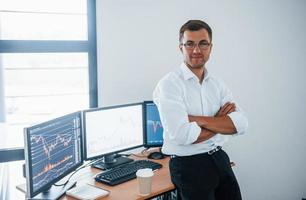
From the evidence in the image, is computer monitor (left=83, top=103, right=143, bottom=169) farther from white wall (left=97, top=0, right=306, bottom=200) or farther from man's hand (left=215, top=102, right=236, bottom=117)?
man's hand (left=215, top=102, right=236, bottom=117)

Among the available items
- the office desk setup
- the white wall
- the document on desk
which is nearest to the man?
the office desk setup

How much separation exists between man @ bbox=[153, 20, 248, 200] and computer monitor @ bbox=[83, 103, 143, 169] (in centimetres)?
44

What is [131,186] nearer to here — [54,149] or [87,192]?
[87,192]

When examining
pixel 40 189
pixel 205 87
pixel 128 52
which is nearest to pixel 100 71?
pixel 128 52

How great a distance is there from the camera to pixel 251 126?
342 cm

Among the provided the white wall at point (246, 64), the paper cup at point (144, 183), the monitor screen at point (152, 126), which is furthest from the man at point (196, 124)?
the white wall at point (246, 64)

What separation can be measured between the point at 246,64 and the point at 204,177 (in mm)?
1550

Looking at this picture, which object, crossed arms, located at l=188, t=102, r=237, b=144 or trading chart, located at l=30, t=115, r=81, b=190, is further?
crossed arms, located at l=188, t=102, r=237, b=144

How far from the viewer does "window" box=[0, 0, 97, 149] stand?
2.72 meters

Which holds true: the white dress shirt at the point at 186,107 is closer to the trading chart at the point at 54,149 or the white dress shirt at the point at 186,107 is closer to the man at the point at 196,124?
the man at the point at 196,124

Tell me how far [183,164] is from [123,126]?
694 mm

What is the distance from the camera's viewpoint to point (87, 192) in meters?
2.15

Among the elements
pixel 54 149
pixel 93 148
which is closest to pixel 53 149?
pixel 54 149

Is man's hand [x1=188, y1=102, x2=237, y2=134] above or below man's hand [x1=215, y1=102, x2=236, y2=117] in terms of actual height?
below
